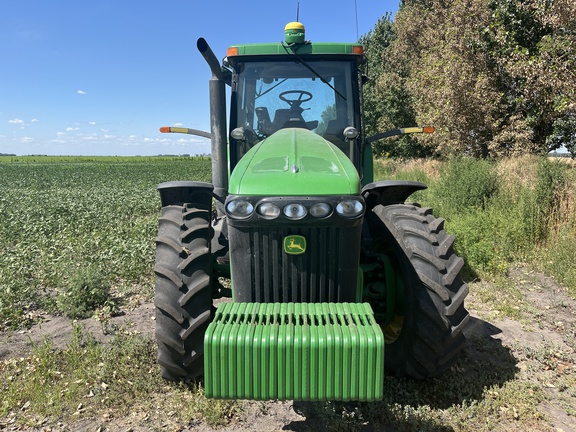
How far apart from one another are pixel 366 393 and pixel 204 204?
2120mm

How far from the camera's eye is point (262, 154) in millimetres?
2949

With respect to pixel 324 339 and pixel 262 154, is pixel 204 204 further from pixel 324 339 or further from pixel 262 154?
pixel 324 339

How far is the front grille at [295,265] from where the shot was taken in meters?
2.45

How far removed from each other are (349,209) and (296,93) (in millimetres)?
2078

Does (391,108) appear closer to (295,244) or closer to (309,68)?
(309,68)

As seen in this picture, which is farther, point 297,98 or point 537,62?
point 537,62

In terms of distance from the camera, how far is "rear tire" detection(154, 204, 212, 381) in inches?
107

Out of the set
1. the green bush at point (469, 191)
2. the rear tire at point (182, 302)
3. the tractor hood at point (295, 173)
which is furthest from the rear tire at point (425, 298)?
the green bush at point (469, 191)

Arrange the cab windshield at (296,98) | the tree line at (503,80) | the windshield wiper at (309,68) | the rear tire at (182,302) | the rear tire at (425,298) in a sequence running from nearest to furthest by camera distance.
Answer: the rear tire at (182,302), the rear tire at (425,298), the windshield wiper at (309,68), the cab windshield at (296,98), the tree line at (503,80)

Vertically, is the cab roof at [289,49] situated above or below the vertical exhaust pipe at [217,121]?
above

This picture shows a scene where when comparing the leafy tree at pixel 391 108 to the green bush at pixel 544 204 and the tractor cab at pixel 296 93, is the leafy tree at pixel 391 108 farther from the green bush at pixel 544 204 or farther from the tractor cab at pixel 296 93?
the tractor cab at pixel 296 93

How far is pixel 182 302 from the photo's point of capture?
2682 millimetres

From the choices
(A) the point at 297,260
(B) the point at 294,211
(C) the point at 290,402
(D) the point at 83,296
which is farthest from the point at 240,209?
(D) the point at 83,296

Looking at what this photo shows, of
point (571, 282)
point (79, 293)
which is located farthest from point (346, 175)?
point (571, 282)
